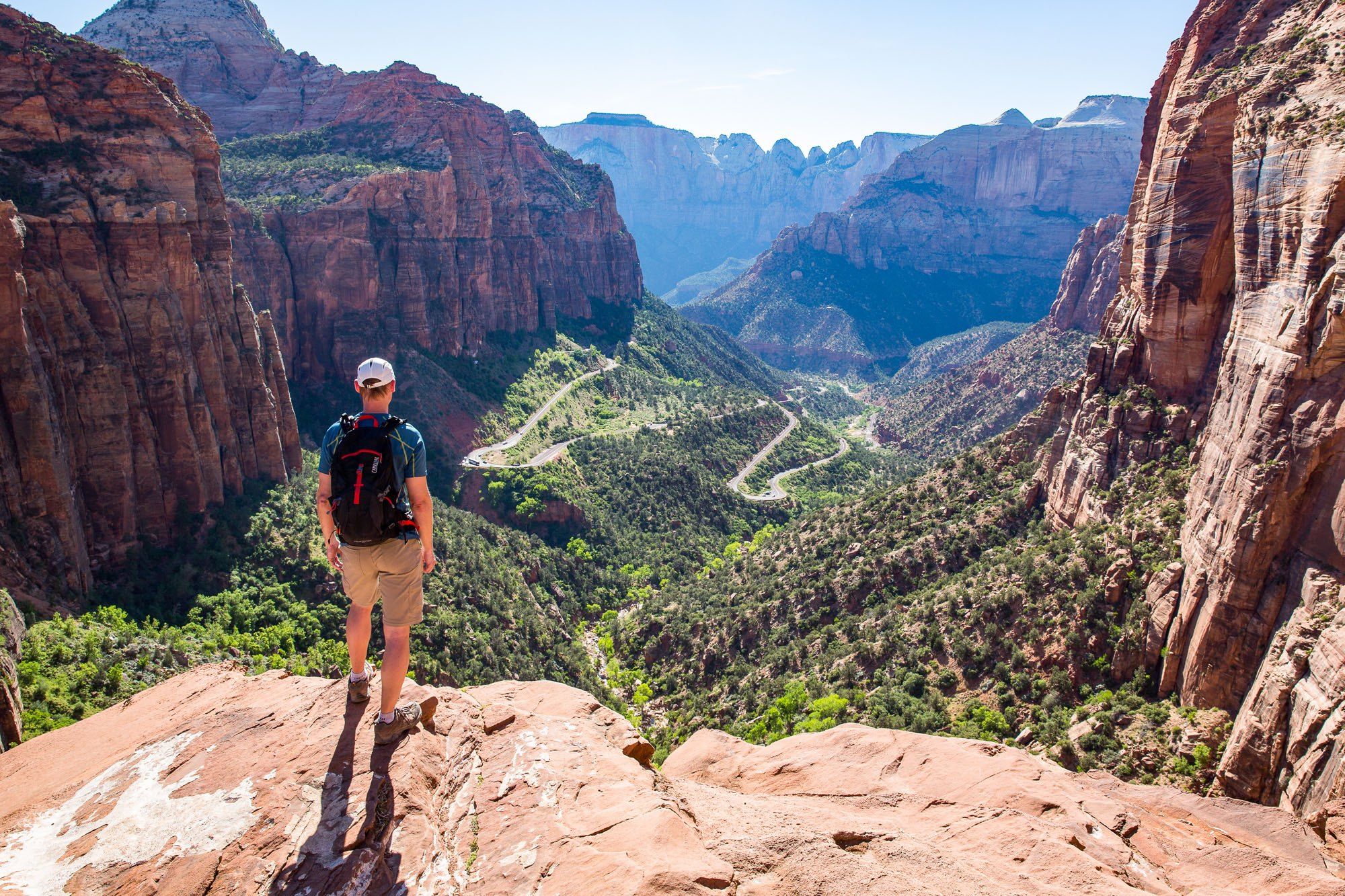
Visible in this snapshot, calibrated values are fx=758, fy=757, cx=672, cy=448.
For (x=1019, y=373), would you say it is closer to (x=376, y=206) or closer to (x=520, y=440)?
(x=520, y=440)

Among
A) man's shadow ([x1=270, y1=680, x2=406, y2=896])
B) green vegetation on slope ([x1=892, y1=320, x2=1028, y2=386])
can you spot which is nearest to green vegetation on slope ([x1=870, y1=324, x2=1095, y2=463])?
green vegetation on slope ([x1=892, y1=320, x2=1028, y2=386])

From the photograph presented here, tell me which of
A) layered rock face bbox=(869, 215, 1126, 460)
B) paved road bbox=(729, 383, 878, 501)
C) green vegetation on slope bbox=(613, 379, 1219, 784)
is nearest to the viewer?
green vegetation on slope bbox=(613, 379, 1219, 784)

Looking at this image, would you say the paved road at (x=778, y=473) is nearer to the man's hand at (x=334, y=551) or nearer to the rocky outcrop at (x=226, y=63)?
the rocky outcrop at (x=226, y=63)

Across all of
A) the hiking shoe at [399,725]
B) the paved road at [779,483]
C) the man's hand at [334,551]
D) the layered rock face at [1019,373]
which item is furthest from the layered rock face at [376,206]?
the hiking shoe at [399,725]

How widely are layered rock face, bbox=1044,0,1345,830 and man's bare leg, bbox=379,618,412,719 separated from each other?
18.2 m

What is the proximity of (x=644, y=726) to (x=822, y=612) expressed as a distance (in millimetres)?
12887

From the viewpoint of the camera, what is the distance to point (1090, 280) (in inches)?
4951

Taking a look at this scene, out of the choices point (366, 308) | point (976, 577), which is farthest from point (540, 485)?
point (976, 577)

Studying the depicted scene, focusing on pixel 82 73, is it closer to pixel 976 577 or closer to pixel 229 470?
pixel 229 470

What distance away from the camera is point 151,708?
43.9 feet

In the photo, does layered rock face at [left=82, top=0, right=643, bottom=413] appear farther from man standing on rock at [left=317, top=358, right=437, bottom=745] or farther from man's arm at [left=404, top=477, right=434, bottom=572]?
man's arm at [left=404, top=477, right=434, bottom=572]

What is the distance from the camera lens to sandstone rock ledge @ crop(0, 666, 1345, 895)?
907 cm

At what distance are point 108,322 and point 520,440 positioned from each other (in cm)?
5479

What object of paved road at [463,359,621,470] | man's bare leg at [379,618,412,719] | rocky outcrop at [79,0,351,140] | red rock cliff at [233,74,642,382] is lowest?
paved road at [463,359,621,470]
